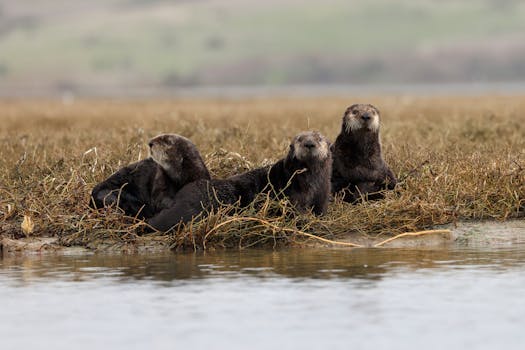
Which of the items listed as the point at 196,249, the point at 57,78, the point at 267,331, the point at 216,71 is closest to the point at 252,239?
the point at 196,249

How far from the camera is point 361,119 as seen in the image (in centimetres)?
1501

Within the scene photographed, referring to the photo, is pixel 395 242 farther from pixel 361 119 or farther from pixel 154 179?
pixel 154 179

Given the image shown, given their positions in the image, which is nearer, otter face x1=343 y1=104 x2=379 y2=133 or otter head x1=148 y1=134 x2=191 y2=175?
otter head x1=148 y1=134 x2=191 y2=175

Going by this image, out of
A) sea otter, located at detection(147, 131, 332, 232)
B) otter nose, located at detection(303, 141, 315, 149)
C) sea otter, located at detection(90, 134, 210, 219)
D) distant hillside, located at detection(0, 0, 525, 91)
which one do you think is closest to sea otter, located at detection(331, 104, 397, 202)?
sea otter, located at detection(147, 131, 332, 232)

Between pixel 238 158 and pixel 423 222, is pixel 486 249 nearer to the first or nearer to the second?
pixel 423 222

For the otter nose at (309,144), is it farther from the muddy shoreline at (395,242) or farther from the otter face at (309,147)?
the muddy shoreline at (395,242)

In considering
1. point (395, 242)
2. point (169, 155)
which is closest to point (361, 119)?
point (395, 242)

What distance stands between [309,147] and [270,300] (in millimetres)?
3541

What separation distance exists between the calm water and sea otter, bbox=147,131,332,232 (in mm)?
683

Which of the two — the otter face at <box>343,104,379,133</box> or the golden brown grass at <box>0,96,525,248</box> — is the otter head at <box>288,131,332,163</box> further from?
the otter face at <box>343,104,379,133</box>

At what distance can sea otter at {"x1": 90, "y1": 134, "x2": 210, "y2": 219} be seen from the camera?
14086 mm

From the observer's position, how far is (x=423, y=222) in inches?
560

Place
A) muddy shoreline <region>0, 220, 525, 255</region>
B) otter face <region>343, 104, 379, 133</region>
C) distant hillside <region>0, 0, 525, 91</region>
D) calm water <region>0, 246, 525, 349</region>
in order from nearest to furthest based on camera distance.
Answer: calm water <region>0, 246, 525, 349</region>, muddy shoreline <region>0, 220, 525, 255</region>, otter face <region>343, 104, 379, 133</region>, distant hillside <region>0, 0, 525, 91</region>

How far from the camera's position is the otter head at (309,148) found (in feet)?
44.6
